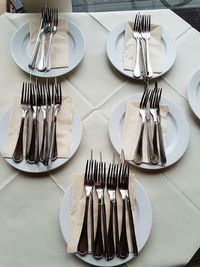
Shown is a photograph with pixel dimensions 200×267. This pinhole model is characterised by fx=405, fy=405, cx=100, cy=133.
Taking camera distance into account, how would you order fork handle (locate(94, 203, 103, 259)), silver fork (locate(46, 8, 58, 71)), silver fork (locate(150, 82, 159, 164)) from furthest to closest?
1. silver fork (locate(46, 8, 58, 71))
2. silver fork (locate(150, 82, 159, 164))
3. fork handle (locate(94, 203, 103, 259))

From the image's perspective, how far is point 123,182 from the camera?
2.49ft

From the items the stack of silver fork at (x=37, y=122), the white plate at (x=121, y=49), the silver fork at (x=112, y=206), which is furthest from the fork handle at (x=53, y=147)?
the white plate at (x=121, y=49)

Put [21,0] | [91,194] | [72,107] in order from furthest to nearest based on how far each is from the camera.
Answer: [21,0] < [72,107] < [91,194]

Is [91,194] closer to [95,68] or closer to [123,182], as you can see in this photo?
[123,182]

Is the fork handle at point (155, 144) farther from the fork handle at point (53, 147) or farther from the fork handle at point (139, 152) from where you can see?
the fork handle at point (53, 147)

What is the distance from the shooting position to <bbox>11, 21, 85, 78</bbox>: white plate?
2.94 feet

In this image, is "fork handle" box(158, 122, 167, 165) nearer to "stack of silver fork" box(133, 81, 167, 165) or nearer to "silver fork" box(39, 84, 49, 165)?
"stack of silver fork" box(133, 81, 167, 165)

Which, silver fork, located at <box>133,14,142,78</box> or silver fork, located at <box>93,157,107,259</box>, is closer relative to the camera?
silver fork, located at <box>93,157,107,259</box>

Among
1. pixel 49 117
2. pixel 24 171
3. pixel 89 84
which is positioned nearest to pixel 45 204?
pixel 24 171

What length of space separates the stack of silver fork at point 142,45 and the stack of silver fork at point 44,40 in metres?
0.19

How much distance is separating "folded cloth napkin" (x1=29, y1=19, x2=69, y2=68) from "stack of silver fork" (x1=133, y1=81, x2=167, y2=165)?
0.65 feet

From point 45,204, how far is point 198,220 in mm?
291

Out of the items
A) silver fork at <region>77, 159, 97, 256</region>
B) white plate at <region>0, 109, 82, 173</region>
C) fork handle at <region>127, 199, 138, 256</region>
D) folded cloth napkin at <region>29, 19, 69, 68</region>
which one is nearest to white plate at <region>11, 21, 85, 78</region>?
folded cloth napkin at <region>29, 19, 69, 68</region>

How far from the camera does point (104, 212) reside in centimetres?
73
